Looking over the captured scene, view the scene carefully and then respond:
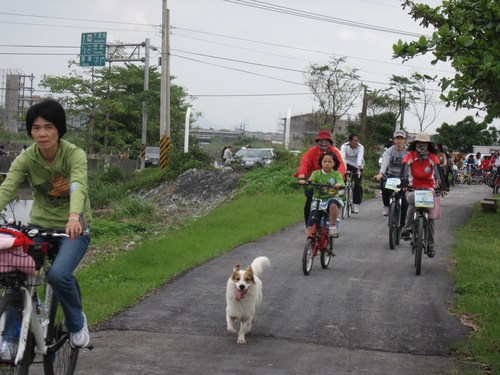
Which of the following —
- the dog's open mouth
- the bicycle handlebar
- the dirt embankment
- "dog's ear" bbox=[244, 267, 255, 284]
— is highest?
the bicycle handlebar

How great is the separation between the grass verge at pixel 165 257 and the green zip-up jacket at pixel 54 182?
259cm

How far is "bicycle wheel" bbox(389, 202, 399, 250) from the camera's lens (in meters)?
12.7

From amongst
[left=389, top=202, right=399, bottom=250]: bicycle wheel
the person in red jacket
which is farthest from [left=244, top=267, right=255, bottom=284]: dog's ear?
[left=389, top=202, right=399, bottom=250]: bicycle wheel

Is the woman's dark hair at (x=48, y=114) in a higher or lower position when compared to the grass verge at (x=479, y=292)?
higher

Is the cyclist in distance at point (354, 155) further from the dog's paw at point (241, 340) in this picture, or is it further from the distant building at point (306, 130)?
the distant building at point (306, 130)

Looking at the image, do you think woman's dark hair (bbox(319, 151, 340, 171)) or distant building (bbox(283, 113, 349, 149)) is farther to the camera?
distant building (bbox(283, 113, 349, 149))

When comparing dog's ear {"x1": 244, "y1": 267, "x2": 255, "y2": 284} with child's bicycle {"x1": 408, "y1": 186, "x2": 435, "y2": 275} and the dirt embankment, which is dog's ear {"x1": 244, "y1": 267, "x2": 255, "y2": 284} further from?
the dirt embankment

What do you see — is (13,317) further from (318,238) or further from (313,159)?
(313,159)

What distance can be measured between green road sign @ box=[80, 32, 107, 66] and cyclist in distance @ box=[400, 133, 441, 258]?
101 feet

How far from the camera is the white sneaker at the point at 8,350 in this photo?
4.24 m

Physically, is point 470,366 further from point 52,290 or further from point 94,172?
point 94,172

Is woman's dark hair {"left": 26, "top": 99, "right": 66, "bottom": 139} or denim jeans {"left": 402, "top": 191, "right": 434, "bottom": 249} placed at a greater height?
woman's dark hair {"left": 26, "top": 99, "right": 66, "bottom": 139}

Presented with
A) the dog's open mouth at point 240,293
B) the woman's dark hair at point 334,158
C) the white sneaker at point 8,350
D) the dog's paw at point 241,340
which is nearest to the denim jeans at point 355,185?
the woman's dark hair at point 334,158

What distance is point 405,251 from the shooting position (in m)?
12.7
